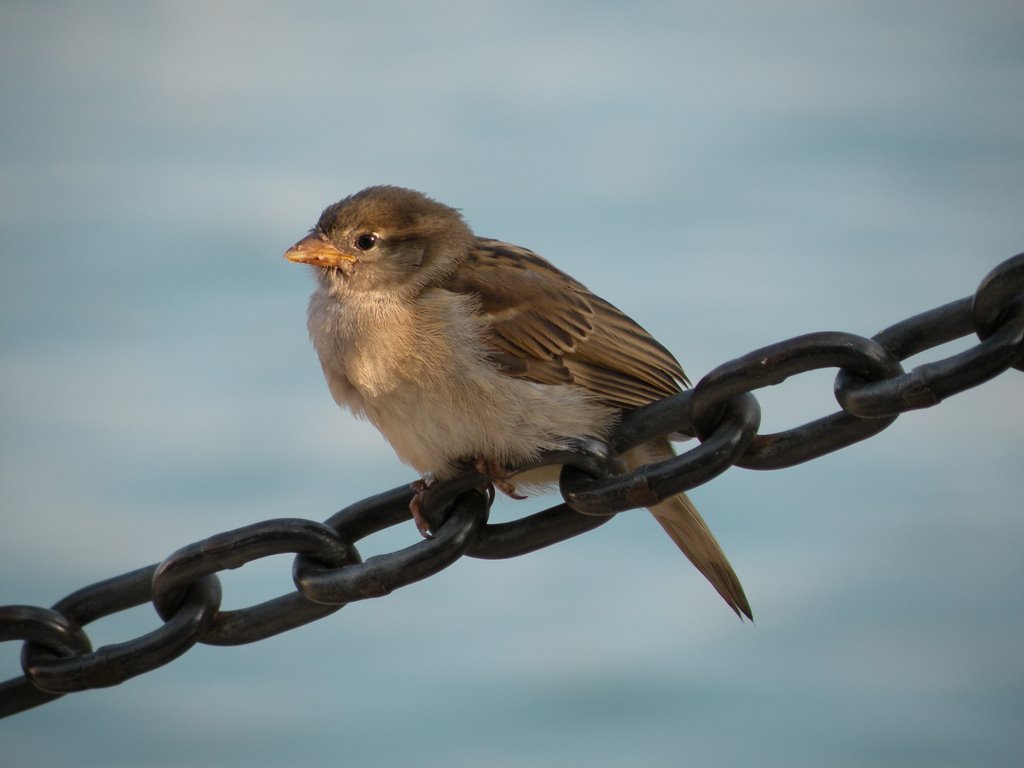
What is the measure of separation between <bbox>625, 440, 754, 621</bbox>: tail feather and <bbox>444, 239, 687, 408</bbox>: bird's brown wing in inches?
5.4

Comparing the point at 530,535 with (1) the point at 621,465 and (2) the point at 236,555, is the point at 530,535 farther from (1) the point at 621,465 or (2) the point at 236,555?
(2) the point at 236,555

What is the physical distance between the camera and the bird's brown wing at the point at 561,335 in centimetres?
319

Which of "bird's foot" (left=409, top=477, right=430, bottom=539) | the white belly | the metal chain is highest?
the white belly

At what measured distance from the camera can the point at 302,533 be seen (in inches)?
92.8

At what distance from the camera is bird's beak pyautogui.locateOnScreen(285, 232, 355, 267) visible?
11.9 ft

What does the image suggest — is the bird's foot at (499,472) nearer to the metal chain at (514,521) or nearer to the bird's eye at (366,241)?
the metal chain at (514,521)

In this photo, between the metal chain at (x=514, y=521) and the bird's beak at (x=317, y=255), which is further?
the bird's beak at (x=317, y=255)

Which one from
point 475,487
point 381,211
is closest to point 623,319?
point 381,211

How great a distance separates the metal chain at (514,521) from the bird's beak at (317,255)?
51.3 inches

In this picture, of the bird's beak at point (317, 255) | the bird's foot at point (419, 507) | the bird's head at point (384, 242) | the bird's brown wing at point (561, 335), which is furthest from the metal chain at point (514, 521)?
the bird's beak at point (317, 255)

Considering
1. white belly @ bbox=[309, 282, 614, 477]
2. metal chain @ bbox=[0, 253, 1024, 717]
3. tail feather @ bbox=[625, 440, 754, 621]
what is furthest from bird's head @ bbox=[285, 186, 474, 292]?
metal chain @ bbox=[0, 253, 1024, 717]

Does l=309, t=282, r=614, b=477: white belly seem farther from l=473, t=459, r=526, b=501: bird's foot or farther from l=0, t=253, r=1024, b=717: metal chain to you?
l=0, t=253, r=1024, b=717: metal chain

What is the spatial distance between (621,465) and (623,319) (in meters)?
1.17

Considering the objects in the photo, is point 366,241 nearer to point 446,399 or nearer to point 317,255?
point 317,255
